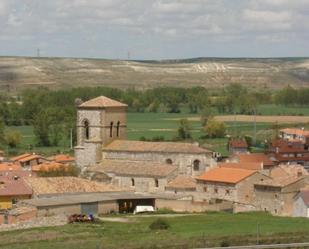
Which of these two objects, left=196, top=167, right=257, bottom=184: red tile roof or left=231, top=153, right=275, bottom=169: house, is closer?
left=196, top=167, right=257, bottom=184: red tile roof

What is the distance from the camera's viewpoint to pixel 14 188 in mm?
48000

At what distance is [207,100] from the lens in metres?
141

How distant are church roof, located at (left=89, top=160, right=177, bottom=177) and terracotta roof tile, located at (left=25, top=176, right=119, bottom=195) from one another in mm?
2129

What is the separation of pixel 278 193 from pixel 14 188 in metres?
15.0

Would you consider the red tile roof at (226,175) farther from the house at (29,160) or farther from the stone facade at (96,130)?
the house at (29,160)

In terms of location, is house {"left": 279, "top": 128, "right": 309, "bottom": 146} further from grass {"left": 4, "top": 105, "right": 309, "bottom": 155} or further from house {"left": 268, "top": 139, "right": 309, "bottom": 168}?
house {"left": 268, "top": 139, "right": 309, "bottom": 168}

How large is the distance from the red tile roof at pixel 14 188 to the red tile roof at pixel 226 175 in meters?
10.2

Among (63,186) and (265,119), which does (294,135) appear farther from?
(63,186)

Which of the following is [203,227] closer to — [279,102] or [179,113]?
[179,113]

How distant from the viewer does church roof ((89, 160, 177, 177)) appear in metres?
50.4

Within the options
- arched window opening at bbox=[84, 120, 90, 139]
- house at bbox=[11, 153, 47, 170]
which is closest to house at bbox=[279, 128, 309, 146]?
house at bbox=[11, 153, 47, 170]

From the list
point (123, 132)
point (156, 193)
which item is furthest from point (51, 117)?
point (156, 193)

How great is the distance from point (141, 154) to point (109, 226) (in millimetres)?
15118

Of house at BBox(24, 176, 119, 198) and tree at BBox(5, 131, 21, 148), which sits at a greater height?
house at BBox(24, 176, 119, 198)
